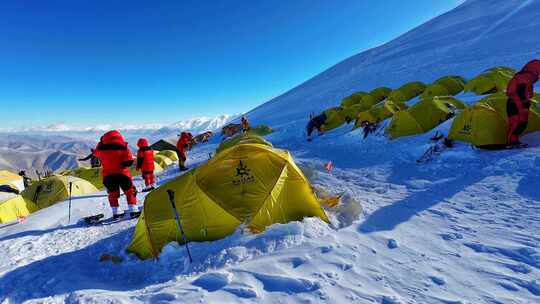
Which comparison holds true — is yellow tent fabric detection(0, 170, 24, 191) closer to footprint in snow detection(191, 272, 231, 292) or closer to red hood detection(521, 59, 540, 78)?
footprint in snow detection(191, 272, 231, 292)

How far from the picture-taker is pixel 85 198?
467 inches

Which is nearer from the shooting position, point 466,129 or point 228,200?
point 228,200

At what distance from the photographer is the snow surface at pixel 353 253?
4094mm

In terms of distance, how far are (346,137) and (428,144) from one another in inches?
274

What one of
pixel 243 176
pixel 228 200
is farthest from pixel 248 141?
pixel 228 200

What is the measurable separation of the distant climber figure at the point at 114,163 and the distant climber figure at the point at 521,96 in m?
11.6

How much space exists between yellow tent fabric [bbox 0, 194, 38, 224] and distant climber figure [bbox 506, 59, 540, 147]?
686 inches

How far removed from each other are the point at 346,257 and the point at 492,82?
862 inches

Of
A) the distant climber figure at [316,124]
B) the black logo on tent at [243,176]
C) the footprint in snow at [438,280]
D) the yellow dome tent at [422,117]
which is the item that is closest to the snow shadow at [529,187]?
the footprint in snow at [438,280]

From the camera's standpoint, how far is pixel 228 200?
20.6 ft

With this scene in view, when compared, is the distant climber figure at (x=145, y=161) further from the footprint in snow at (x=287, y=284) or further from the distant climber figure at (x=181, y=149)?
the footprint in snow at (x=287, y=284)

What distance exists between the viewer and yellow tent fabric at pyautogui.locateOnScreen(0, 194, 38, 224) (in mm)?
11060

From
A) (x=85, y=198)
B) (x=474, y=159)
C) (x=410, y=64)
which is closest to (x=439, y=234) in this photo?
(x=474, y=159)

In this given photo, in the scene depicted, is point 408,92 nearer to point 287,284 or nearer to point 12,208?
→ point 287,284
